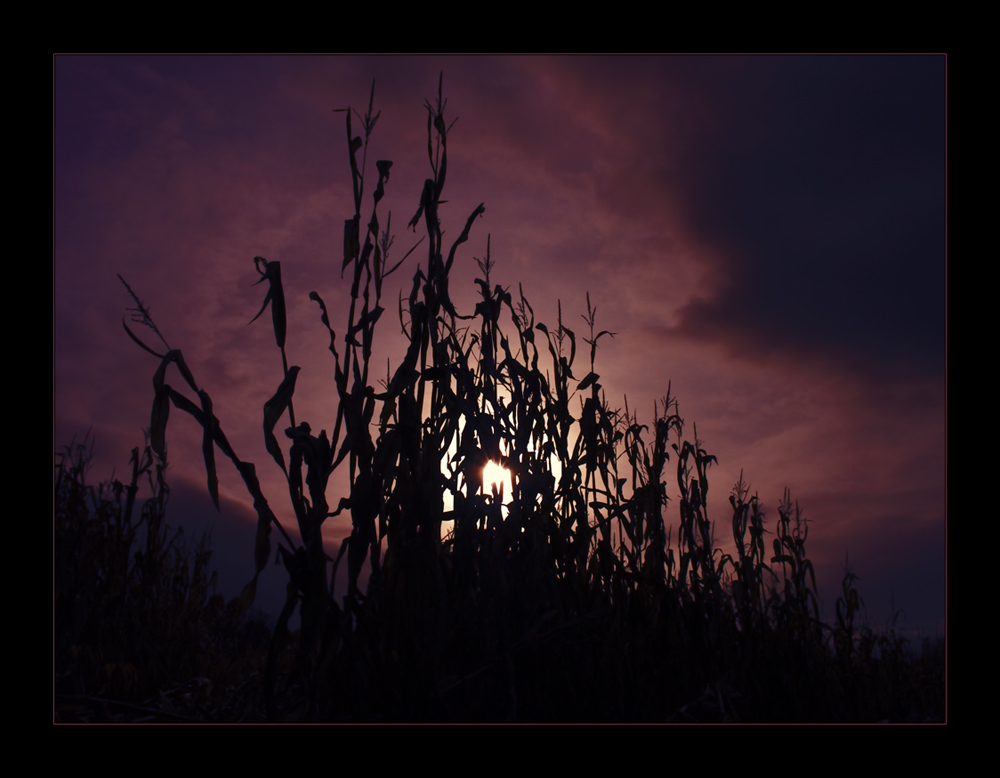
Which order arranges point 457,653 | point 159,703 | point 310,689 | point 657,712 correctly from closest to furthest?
point 310,689 < point 457,653 < point 657,712 < point 159,703

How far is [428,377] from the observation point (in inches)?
80.0

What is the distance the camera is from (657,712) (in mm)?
2092

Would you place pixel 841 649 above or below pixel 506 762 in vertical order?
below

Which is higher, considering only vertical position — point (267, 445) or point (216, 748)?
point (267, 445)

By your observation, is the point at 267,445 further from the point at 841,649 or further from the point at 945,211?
the point at 841,649

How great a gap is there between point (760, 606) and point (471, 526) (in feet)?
4.66

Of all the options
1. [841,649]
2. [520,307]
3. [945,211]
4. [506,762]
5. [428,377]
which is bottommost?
[841,649]

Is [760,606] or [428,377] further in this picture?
[760,606]

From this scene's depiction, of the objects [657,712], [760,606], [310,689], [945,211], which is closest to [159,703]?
[310,689]

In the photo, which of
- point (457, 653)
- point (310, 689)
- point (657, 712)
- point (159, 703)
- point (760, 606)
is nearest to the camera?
point (310, 689)
